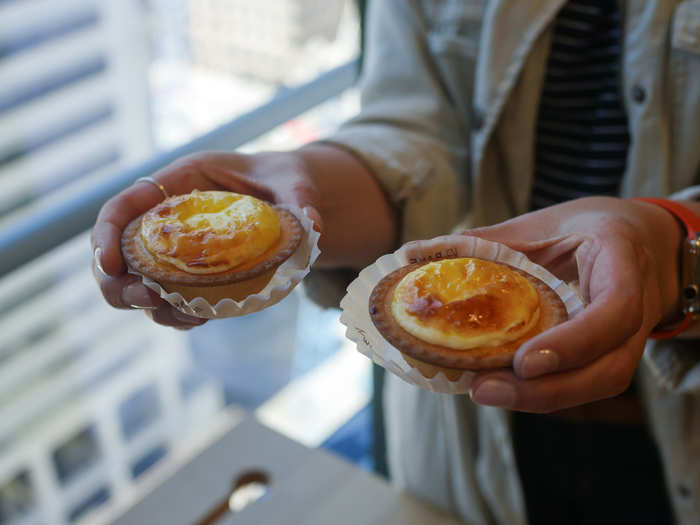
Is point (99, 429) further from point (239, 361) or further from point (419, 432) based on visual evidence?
point (419, 432)

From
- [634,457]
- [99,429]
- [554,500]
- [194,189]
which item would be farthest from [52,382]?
[634,457]

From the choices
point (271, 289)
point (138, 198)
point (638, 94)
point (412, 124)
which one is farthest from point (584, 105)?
point (138, 198)

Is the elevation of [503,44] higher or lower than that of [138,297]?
higher

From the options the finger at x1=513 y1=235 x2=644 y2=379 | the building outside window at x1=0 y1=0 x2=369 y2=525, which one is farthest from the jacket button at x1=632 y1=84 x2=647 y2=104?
the building outside window at x1=0 y1=0 x2=369 y2=525

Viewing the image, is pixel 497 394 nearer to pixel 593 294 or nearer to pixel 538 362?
pixel 538 362

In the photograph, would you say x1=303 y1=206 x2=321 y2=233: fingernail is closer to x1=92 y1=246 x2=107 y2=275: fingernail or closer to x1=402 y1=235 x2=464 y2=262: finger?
x1=402 y1=235 x2=464 y2=262: finger

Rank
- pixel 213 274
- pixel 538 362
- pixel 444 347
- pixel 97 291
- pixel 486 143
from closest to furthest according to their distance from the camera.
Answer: pixel 538 362
pixel 444 347
pixel 213 274
pixel 486 143
pixel 97 291
